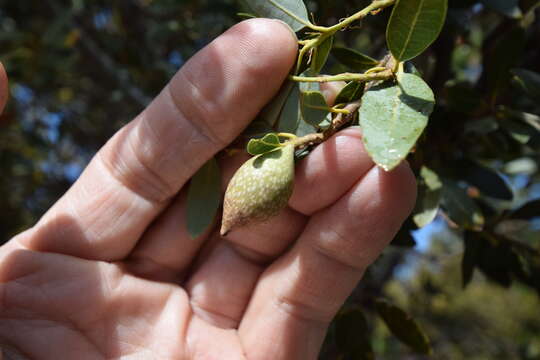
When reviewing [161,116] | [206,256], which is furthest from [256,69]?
[206,256]

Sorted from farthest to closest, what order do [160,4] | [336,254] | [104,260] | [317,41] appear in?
[160,4] → [104,260] → [336,254] → [317,41]

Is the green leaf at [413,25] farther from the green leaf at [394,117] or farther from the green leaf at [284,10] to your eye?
the green leaf at [284,10]

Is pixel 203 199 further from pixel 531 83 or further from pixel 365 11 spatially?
pixel 531 83

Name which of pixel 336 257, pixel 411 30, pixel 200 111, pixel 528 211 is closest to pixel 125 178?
pixel 200 111

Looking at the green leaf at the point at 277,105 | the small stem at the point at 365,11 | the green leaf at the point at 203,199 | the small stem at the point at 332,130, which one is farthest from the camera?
the green leaf at the point at 203,199

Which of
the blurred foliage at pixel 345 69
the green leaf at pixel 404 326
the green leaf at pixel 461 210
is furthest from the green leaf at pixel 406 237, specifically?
the green leaf at pixel 404 326

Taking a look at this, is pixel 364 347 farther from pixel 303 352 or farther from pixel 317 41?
pixel 317 41
